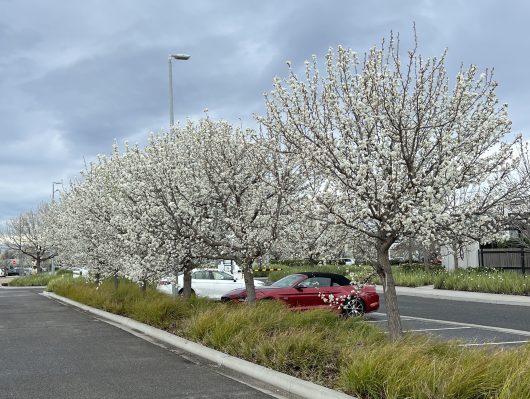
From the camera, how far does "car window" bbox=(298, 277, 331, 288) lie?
15250 mm

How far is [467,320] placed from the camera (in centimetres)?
1556

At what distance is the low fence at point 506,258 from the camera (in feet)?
95.9

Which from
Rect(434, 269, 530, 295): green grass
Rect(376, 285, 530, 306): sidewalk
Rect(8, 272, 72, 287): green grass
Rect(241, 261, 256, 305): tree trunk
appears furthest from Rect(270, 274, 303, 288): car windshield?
Rect(8, 272, 72, 287): green grass

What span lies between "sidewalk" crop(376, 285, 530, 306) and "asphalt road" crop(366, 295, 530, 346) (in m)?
0.62

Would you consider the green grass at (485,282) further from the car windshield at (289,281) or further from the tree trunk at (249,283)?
the tree trunk at (249,283)

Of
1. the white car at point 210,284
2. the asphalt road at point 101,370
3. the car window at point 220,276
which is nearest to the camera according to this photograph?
the asphalt road at point 101,370

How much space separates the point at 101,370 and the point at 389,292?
179 inches

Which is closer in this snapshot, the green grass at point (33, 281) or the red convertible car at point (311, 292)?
the red convertible car at point (311, 292)

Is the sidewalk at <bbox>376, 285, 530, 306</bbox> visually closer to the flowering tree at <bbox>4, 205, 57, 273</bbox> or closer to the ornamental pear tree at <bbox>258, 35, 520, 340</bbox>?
the ornamental pear tree at <bbox>258, 35, 520, 340</bbox>

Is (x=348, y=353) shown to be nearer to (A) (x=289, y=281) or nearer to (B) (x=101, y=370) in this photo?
(B) (x=101, y=370)

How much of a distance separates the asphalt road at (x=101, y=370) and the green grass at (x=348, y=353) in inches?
25.5

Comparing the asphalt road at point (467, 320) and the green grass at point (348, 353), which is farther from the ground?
the green grass at point (348, 353)

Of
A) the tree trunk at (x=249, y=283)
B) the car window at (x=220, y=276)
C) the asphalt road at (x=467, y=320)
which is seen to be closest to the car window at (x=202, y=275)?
the car window at (x=220, y=276)

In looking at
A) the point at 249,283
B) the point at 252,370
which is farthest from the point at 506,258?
the point at 252,370
